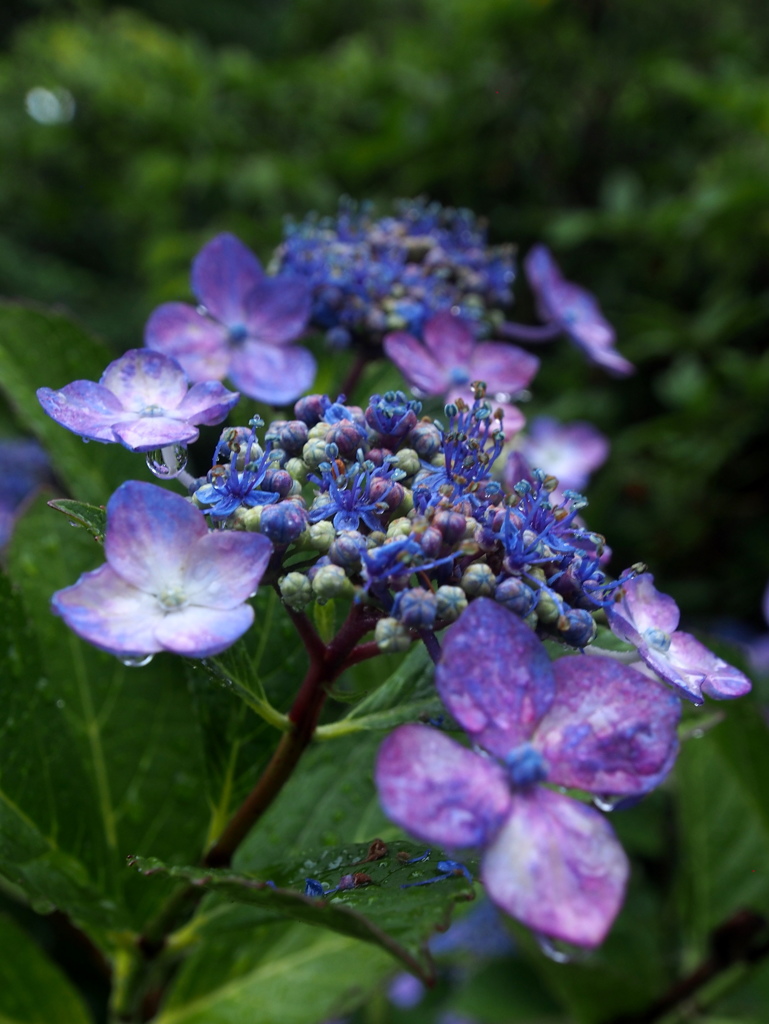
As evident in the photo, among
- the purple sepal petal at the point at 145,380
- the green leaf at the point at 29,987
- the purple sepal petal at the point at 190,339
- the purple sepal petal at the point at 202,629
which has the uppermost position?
the purple sepal petal at the point at 190,339

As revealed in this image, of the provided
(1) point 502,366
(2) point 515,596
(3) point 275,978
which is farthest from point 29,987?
(1) point 502,366

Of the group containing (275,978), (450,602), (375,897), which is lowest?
(275,978)

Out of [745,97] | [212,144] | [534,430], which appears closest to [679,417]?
[534,430]

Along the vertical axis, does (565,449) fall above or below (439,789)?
above

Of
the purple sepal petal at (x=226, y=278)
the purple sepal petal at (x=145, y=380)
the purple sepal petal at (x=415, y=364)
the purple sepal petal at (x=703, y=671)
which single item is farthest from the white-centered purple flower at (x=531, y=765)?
the purple sepal petal at (x=226, y=278)

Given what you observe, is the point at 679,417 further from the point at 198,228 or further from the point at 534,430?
the point at 198,228

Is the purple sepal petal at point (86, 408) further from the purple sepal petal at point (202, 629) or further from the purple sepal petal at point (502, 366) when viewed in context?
the purple sepal petal at point (502, 366)

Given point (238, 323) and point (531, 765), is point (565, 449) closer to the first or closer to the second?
point (238, 323)
